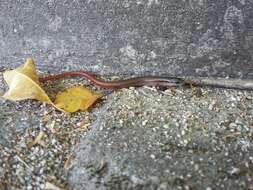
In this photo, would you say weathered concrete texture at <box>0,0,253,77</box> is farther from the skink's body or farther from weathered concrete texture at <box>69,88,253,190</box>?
weathered concrete texture at <box>69,88,253,190</box>

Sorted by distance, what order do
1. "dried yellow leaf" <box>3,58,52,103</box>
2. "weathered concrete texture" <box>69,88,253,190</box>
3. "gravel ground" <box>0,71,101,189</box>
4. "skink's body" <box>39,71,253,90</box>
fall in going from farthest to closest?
"skink's body" <box>39,71,253,90</box>, "dried yellow leaf" <box>3,58,52,103</box>, "gravel ground" <box>0,71,101,189</box>, "weathered concrete texture" <box>69,88,253,190</box>

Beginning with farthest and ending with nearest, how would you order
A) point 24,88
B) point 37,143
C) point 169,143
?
1. point 24,88
2. point 37,143
3. point 169,143

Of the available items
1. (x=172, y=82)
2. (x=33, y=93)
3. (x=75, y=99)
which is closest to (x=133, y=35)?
(x=172, y=82)

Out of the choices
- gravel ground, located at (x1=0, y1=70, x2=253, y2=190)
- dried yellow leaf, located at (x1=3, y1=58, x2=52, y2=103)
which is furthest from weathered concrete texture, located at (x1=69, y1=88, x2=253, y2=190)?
dried yellow leaf, located at (x1=3, y1=58, x2=52, y2=103)

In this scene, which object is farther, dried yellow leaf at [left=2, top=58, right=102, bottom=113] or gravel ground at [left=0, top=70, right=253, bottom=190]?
dried yellow leaf at [left=2, top=58, right=102, bottom=113]

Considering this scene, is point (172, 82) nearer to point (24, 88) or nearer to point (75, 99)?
point (75, 99)

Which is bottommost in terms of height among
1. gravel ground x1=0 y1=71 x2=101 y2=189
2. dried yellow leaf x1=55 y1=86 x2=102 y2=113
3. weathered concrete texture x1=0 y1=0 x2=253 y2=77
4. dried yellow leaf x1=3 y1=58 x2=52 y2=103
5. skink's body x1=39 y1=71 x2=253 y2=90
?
gravel ground x1=0 y1=71 x2=101 y2=189

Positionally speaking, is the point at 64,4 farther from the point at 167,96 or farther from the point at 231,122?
the point at 231,122
